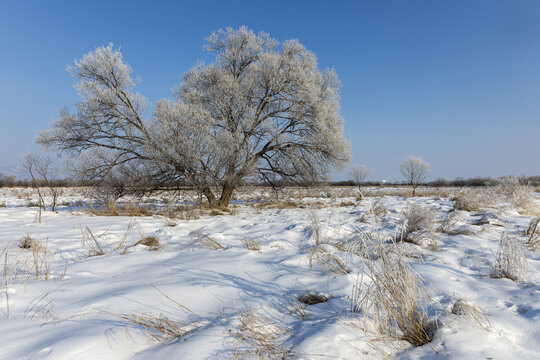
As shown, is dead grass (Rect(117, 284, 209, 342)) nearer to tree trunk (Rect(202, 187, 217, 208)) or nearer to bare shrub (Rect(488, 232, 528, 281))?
bare shrub (Rect(488, 232, 528, 281))

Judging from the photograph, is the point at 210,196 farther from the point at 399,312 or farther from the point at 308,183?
the point at 399,312

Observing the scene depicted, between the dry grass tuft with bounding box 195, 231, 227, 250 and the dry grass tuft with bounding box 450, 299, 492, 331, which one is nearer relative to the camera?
the dry grass tuft with bounding box 450, 299, 492, 331

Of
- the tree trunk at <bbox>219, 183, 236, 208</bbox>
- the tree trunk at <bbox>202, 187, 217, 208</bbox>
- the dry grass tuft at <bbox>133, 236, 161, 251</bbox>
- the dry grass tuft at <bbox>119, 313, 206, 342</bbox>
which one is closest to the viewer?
the dry grass tuft at <bbox>119, 313, 206, 342</bbox>

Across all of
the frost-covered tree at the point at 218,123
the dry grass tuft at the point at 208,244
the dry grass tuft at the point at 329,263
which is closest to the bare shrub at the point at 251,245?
the dry grass tuft at the point at 208,244

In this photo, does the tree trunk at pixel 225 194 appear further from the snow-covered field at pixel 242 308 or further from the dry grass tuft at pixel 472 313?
the dry grass tuft at pixel 472 313

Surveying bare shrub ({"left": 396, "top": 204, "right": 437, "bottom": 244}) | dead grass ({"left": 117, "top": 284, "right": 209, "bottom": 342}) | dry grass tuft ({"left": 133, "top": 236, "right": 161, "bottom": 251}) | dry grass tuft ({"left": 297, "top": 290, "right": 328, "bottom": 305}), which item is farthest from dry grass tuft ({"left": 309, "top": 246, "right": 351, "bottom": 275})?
dry grass tuft ({"left": 133, "top": 236, "right": 161, "bottom": 251})

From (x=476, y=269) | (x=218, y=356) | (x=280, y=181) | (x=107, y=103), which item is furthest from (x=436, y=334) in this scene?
(x=107, y=103)

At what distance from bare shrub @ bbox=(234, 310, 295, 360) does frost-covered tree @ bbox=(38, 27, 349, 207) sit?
7.25 m

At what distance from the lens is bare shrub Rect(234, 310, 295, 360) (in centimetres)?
116

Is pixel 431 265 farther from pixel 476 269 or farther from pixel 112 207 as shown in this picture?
pixel 112 207

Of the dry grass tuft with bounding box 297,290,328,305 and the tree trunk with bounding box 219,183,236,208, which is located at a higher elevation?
the tree trunk with bounding box 219,183,236,208

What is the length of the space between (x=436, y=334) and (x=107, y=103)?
1092cm

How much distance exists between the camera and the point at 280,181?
11344 mm

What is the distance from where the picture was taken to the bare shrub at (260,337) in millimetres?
1157
